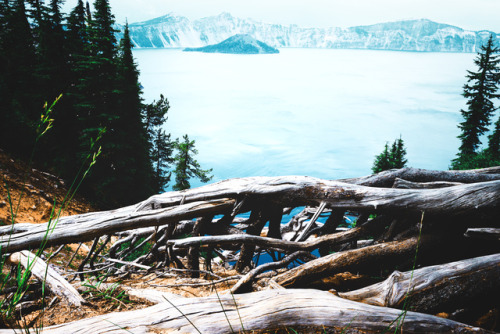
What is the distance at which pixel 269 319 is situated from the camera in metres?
1.89

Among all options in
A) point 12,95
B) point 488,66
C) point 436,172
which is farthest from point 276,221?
point 488,66

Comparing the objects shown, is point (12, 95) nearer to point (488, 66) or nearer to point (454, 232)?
point (454, 232)

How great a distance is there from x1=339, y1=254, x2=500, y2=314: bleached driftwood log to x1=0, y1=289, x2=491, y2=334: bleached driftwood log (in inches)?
12.3

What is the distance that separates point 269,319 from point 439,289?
1571 mm

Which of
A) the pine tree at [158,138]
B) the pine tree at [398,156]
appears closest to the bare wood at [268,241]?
the pine tree at [398,156]

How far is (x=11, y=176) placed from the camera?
52.6ft

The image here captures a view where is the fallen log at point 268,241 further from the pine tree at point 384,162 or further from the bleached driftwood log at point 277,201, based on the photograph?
the pine tree at point 384,162

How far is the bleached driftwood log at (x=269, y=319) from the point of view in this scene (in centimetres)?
184

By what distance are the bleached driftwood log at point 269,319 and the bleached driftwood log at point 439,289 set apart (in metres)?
0.31

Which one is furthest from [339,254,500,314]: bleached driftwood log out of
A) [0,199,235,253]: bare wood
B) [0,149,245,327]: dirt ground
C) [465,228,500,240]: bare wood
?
[0,199,235,253]: bare wood

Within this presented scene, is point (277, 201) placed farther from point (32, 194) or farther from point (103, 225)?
point (32, 194)

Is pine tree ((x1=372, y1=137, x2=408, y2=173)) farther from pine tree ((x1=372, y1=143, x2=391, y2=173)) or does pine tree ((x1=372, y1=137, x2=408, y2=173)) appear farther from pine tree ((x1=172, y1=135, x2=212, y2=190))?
pine tree ((x1=172, y1=135, x2=212, y2=190))

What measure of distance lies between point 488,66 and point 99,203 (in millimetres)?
35726

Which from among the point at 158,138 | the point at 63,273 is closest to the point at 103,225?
the point at 63,273
